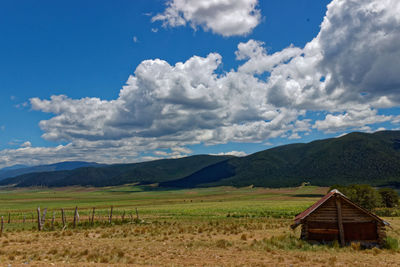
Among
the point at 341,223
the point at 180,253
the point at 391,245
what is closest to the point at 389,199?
the point at 391,245

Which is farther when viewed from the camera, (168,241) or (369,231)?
(168,241)

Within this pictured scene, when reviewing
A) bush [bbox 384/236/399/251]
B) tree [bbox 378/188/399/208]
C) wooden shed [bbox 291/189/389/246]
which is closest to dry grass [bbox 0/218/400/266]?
bush [bbox 384/236/399/251]

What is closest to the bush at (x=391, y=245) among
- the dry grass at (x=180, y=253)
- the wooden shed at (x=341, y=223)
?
the wooden shed at (x=341, y=223)

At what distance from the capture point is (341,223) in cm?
2558

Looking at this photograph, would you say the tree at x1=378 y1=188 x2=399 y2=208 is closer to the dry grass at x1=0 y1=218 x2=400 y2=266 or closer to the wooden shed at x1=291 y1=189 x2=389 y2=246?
the wooden shed at x1=291 y1=189 x2=389 y2=246

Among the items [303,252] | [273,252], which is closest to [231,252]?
[273,252]

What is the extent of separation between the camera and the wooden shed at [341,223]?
82.9 feet

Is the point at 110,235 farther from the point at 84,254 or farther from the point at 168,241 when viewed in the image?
the point at 84,254

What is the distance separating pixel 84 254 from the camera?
2094 centimetres

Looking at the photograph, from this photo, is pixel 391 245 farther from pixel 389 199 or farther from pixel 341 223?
pixel 389 199

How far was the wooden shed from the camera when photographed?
25.3 m

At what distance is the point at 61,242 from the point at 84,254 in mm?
7307

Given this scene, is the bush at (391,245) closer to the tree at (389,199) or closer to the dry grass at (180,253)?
the dry grass at (180,253)

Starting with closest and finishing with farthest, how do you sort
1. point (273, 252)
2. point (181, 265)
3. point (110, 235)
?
1. point (181, 265)
2. point (273, 252)
3. point (110, 235)
